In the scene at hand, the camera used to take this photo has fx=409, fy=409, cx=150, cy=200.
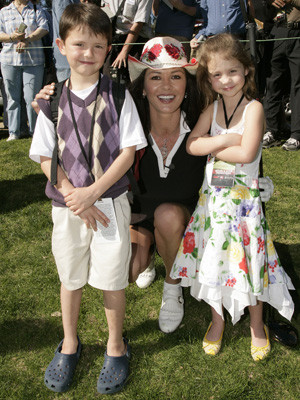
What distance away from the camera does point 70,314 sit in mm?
2209

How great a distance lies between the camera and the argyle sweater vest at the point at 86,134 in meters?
1.95

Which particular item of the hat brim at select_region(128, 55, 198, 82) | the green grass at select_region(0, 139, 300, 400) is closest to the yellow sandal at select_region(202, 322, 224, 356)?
the green grass at select_region(0, 139, 300, 400)

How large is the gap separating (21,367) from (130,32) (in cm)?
340

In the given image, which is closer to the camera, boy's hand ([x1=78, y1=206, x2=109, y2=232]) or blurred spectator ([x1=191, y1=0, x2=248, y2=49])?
boy's hand ([x1=78, y1=206, x2=109, y2=232])

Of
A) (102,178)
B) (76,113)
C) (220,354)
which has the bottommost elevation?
(220,354)

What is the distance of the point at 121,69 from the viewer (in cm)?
418

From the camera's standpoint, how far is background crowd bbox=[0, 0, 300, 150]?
4309 millimetres

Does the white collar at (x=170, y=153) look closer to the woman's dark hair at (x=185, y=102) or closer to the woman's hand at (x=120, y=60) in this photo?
the woman's dark hair at (x=185, y=102)

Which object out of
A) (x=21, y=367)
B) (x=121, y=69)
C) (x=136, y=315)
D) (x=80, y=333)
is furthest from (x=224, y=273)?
(x=121, y=69)

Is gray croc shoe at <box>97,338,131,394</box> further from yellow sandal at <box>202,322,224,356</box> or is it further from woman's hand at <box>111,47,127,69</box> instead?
woman's hand at <box>111,47,127,69</box>

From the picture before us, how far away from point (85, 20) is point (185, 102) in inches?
37.6

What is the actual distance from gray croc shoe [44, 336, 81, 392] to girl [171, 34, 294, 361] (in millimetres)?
801

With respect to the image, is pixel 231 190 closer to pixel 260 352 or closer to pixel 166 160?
pixel 166 160

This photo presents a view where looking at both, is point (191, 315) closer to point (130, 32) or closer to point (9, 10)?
point (130, 32)
